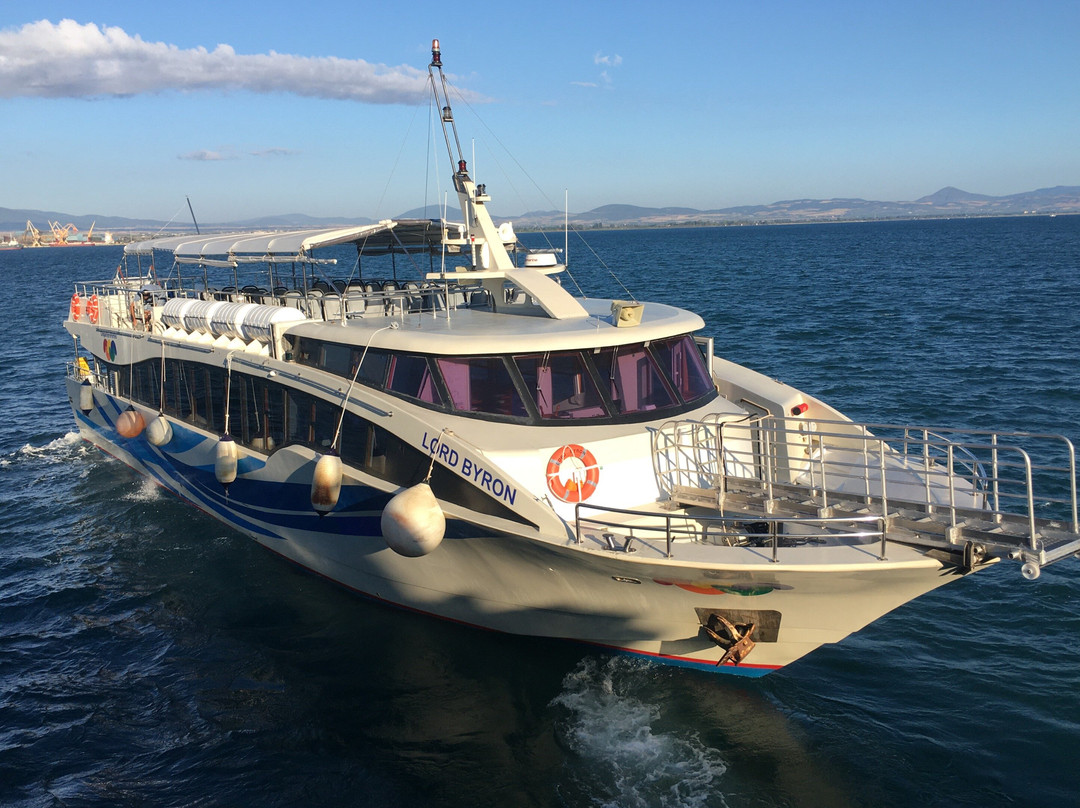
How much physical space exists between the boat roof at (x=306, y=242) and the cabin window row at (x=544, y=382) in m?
3.46

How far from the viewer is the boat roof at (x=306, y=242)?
1379 centimetres

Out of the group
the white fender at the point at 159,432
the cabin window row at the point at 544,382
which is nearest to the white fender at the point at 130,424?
the white fender at the point at 159,432

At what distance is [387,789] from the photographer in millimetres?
8727

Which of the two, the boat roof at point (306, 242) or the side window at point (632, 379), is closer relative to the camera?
the side window at point (632, 379)

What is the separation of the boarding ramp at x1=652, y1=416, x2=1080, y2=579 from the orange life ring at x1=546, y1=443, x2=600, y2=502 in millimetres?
934

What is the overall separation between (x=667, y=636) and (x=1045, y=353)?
23.4m

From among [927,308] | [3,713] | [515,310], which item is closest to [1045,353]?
[927,308]

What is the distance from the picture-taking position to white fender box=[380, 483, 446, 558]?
28.8ft

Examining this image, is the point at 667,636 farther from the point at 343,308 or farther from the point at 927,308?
the point at 927,308

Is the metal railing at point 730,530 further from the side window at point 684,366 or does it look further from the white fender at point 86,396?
the white fender at point 86,396

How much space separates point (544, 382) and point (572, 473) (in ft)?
4.37

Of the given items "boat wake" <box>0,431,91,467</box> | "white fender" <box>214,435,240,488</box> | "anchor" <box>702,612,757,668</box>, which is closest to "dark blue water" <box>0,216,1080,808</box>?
"anchor" <box>702,612,757,668</box>

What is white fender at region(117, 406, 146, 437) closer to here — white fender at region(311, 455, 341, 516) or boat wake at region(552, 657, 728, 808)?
white fender at region(311, 455, 341, 516)

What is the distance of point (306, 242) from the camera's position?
13469 millimetres
